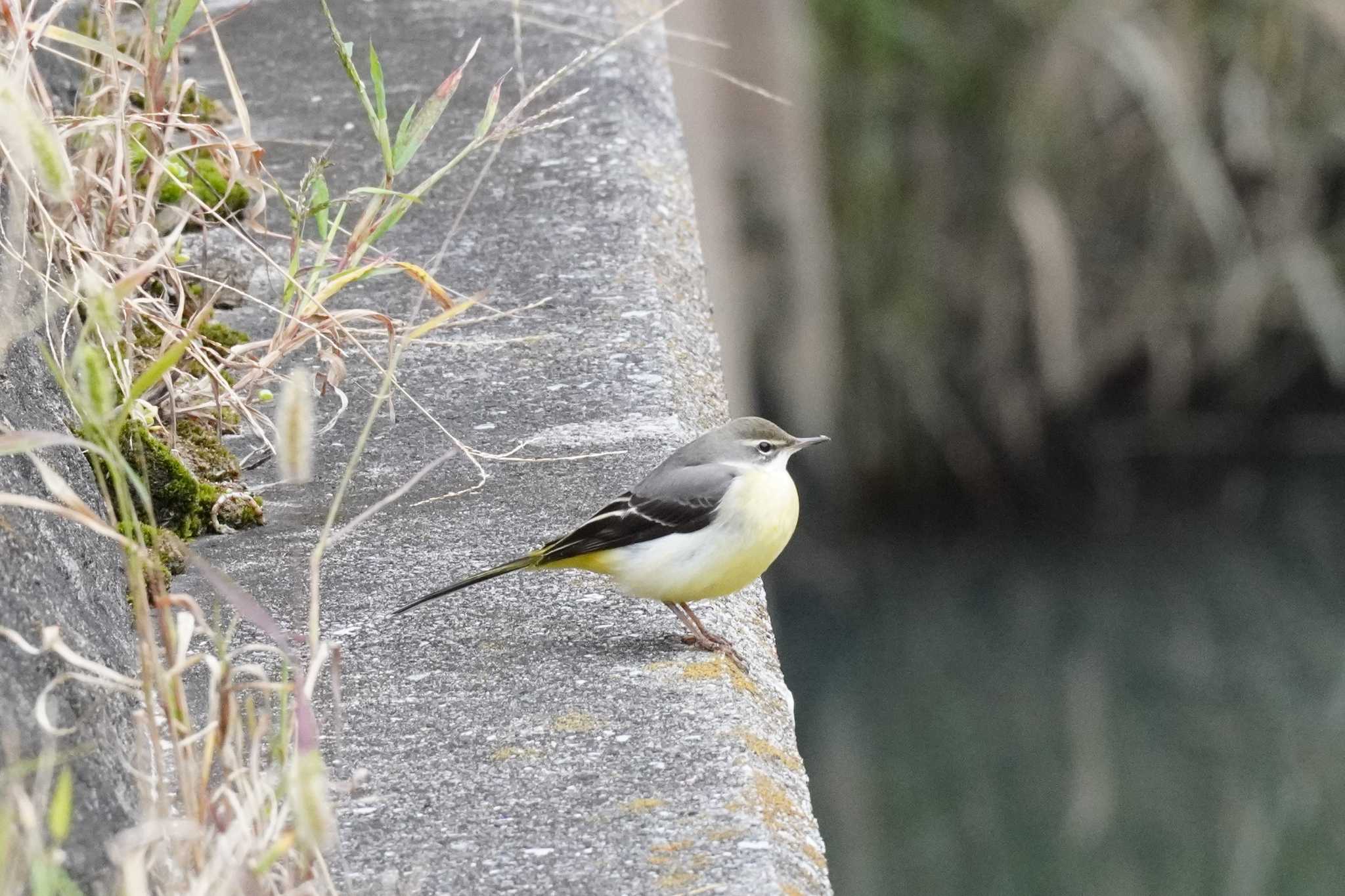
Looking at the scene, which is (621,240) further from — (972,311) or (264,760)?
(972,311)

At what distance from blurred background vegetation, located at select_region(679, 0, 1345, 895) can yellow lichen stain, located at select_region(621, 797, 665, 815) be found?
509 centimetres

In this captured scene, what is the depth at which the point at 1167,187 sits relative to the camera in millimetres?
7625

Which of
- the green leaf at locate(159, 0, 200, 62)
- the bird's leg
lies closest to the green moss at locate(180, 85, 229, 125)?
the green leaf at locate(159, 0, 200, 62)

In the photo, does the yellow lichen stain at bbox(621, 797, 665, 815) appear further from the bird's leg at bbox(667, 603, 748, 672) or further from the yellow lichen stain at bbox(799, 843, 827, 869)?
the bird's leg at bbox(667, 603, 748, 672)

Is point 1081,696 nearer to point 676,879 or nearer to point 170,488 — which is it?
point 170,488

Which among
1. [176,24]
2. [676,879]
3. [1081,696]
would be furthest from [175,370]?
[1081,696]

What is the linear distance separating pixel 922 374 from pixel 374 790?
6.24 m

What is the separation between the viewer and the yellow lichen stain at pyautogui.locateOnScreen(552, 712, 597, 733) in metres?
1.98

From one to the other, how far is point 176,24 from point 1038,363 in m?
5.94

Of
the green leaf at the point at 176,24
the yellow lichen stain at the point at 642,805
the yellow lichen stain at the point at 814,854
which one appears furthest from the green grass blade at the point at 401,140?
the yellow lichen stain at the point at 814,854

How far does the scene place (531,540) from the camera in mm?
2426

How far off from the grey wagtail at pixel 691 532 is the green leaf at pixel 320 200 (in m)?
0.55

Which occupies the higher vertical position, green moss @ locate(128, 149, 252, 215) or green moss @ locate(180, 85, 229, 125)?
green moss @ locate(180, 85, 229, 125)

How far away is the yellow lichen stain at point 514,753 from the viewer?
192 centimetres
